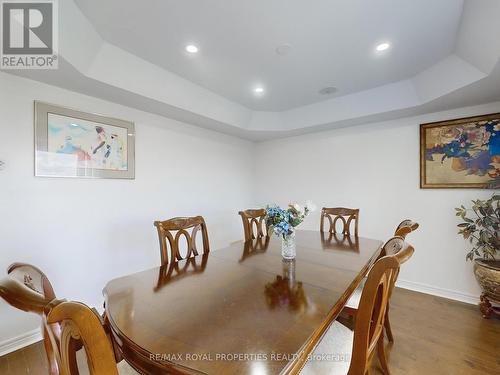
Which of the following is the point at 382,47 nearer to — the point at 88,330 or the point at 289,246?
the point at 289,246

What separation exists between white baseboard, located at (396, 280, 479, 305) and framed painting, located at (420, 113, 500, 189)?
1.28 meters

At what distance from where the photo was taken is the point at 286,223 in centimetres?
156

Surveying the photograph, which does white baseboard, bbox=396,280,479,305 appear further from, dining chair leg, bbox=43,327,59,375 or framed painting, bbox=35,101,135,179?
framed painting, bbox=35,101,135,179

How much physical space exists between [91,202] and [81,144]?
60 cm

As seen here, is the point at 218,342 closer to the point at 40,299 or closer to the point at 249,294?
the point at 249,294

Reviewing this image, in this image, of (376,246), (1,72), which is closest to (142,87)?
(1,72)

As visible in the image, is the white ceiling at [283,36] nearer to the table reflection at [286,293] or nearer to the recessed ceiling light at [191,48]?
the recessed ceiling light at [191,48]

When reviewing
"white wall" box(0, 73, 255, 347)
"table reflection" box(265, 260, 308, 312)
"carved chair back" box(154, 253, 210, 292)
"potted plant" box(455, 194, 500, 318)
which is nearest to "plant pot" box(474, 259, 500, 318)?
"potted plant" box(455, 194, 500, 318)

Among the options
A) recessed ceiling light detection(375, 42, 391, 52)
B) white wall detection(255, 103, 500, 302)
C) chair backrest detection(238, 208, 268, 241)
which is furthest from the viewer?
white wall detection(255, 103, 500, 302)

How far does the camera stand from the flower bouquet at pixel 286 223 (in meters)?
1.55

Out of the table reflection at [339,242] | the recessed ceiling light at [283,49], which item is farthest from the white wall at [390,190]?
the recessed ceiling light at [283,49]

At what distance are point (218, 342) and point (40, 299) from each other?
50cm

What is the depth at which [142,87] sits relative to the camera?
2359 mm

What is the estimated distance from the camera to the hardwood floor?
65.9 inches
